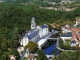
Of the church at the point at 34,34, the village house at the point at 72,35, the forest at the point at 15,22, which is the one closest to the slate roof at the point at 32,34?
the church at the point at 34,34

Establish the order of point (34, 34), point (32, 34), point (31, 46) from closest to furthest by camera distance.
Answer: point (31, 46), point (32, 34), point (34, 34)

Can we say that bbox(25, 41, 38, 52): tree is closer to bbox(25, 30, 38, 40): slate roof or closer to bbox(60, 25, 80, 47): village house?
bbox(25, 30, 38, 40): slate roof

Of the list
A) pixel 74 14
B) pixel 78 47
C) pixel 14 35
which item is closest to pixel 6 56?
pixel 14 35

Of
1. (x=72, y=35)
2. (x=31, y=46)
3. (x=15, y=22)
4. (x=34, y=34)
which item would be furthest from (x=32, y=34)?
(x=15, y=22)

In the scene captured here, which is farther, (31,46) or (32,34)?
(32,34)

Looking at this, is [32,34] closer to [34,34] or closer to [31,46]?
[34,34]

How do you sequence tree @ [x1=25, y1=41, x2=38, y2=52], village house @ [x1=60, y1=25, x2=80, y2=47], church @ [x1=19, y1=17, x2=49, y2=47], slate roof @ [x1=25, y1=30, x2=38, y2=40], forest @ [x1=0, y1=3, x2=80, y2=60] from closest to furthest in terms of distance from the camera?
1. forest @ [x1=0, y1=3, x2=80, y2=60]
2. tree @ [x1=25, y1=41, x2=38, y2=52]
3. village house @ [x1=60, y1=25, x2=80, y2=47]
4. church @ [x1=19, y1=17, x2=49, y2=47]
5. slate roof @ [x1=25, y1=30, x2=38, y2=40]

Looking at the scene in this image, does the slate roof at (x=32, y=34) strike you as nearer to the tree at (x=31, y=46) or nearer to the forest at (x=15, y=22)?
the forest at (x=15, y=22)

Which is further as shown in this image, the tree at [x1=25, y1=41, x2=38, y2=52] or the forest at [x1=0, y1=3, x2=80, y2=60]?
the tree at [x1=25, y1=41, x2=38, y2=52]

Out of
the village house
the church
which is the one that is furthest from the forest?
the village house

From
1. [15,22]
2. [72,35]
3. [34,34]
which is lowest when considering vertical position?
[72,35]

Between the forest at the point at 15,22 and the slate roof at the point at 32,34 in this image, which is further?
the slate roof at the point at 32,34

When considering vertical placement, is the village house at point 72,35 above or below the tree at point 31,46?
below
